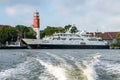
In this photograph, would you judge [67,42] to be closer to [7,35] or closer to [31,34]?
[7,35]

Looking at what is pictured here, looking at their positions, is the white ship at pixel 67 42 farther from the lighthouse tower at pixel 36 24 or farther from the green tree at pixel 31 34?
Answer: the lighthouse tower at pixel 36 24

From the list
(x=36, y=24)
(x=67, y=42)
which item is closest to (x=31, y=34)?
(x=36, y=24)

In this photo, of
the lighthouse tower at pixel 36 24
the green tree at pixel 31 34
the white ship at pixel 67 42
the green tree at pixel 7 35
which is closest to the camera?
the white ship at pixel 67 42

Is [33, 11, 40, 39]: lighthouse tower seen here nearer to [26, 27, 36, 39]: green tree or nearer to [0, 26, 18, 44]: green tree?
[26, 27, 36, 39]: green tree

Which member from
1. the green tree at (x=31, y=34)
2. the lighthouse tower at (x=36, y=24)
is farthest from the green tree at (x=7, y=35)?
the lighthouse tower at (x=36, y=24)

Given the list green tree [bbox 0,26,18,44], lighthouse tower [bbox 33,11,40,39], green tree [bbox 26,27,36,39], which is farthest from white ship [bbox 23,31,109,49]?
lighthouse tower [bbox 33,11,40,39]

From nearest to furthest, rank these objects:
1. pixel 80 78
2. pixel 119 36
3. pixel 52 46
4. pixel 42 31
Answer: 1. pixel 80 78
2. pixel 52 46
3. pixel 119 36
4. pixel 42 31

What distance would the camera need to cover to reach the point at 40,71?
20219mm

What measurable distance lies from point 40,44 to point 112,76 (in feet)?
361

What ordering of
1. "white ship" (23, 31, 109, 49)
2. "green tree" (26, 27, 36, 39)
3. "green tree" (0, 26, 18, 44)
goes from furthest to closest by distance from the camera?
"green tree" (26, 27, 36, 39), "green tree" (0, 26, 18, 44), "white ship" (23, 31, 109, 49)

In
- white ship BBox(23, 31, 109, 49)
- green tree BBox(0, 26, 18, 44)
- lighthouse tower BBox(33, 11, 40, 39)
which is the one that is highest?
lighthouse tower BBox(33, 11, 40, 39)

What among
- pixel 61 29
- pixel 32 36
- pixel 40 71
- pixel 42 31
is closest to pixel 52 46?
pixel 32 36

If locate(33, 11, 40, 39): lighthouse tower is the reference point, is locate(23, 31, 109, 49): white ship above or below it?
below

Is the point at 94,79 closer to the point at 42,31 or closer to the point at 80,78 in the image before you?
the point at 80,78
